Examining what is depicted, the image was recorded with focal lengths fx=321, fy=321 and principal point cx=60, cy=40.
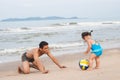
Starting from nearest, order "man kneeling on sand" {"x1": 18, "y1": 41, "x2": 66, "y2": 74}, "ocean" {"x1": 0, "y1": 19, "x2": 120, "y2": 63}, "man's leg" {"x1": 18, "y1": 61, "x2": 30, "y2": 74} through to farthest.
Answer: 1. "man kneeling on sand" {"x1": 18, "y1": 41, "x2": 66, "y2": 74}
2. "man's leg" {"x1": 18, "y1": 61, "x2": 30, "y2": 74}
3. "ocean" {"x1": 0, "y1": 19, "x2": 120, "y2": 63}

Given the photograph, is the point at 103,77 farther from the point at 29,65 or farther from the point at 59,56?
the point at 59,56

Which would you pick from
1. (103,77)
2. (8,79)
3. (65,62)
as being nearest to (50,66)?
(65,62)

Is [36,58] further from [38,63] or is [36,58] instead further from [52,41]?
[52,41]

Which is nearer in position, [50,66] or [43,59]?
[50,66]

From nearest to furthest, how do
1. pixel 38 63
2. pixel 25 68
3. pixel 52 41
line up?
pixel 38 63 < pixel 25 68 < pixel 52 41

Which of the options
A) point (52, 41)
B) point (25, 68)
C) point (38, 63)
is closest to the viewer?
point (38, 63)

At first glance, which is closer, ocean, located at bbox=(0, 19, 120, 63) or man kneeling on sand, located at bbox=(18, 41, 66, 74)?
man kneeling on sand, located at bbox=(18, 41, 66, 74)

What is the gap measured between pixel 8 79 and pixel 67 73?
56.9 inches

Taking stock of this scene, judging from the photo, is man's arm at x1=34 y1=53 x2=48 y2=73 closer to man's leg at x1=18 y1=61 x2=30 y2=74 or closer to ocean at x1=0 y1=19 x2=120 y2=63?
man's leg at x1=18 y1=61 x2=30 y2=74

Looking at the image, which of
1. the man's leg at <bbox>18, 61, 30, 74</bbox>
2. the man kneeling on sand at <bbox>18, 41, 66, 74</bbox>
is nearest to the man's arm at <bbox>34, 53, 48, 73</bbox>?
the man kneeling on sand at <bbox>18, 41, 66, 74</bbox>

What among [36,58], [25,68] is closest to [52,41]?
[25,68]

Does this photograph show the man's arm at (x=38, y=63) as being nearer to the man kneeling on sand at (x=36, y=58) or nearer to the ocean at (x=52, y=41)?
the man kneeling on sand at (x=36, y=58)

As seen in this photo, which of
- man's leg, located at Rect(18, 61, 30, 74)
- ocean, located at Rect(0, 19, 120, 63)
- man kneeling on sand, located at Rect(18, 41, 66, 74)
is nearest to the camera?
man kneeling on sand, located at Rect(18, 41, 66, 74)

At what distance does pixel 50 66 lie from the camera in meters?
10.1
